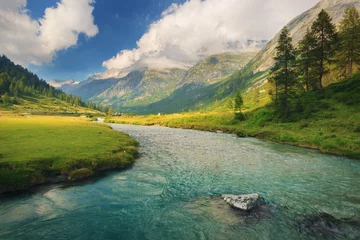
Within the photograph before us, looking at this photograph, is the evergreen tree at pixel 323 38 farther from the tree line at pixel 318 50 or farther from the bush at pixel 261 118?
the bush at pixel 261 118

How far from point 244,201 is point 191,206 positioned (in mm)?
4282

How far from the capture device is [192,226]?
13055 mm

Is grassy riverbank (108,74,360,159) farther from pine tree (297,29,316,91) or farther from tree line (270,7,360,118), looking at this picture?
pine tree (297,29,316,91)

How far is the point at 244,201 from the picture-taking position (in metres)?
15.3

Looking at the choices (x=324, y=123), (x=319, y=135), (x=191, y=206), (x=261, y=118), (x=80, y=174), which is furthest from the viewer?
(x=261, y=118)

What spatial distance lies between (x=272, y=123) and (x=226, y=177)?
44022 mm

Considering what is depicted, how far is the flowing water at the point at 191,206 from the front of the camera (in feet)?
→ 40.5

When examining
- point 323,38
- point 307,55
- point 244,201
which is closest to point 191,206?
point 244,201

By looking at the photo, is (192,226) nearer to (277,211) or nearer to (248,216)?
(248,216)

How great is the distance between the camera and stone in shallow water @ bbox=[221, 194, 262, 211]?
15.0 meters

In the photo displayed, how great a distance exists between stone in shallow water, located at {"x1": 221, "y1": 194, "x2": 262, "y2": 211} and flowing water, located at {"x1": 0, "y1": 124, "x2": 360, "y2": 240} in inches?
23.9

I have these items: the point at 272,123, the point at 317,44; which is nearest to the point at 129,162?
the point at 272,123

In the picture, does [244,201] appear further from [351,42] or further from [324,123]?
[351,42]

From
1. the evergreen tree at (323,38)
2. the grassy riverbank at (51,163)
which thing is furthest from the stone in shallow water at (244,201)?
the evergreen tree at (323,38)
